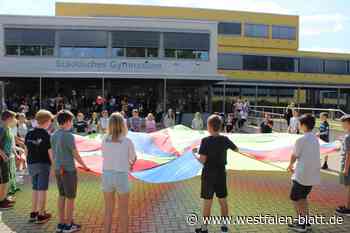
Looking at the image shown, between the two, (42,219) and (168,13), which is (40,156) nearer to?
(42,219)

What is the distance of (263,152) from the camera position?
7.93 metres

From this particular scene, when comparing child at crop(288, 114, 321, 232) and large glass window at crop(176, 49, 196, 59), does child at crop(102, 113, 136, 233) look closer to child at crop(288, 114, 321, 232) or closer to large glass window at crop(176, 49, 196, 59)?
child at crop(288, 114, 321, 232)

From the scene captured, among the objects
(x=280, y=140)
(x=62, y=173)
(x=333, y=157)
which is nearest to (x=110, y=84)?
(x=333, y=157)

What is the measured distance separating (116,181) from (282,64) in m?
41.6

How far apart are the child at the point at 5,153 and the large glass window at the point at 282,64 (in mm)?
40135

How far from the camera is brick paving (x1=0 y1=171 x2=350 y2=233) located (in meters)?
5.64

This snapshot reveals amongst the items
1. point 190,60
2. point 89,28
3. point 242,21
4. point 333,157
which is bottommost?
point 333,157

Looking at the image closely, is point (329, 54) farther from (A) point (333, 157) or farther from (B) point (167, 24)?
(A) point (333, 157)

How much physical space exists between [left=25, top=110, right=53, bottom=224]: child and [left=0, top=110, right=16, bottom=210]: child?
850 mm

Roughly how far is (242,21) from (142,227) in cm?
4580

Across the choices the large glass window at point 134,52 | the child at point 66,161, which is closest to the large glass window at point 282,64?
the large glass window at point 134,52

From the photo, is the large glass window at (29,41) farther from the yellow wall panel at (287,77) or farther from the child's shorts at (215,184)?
the yellow wall panel at (287,77)

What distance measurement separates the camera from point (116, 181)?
4.87m

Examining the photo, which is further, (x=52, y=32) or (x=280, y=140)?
(x=52, y=32)
